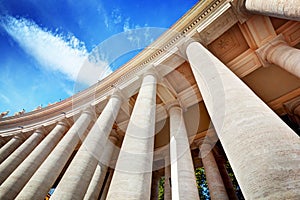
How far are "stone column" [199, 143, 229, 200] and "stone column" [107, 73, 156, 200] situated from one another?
33.8ft

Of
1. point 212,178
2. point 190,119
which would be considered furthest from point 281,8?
point 190,119

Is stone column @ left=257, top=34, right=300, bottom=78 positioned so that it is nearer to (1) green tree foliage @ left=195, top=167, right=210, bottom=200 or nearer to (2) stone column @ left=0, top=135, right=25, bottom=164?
(1) green tree foliage @ left=195, top=167, right=210, bottom=200

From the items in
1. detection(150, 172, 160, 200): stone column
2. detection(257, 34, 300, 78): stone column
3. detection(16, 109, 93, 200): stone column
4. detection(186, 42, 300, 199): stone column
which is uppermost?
detection(257, 34, 300, 78): stone column

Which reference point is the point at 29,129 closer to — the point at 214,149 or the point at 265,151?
the point at 214,149

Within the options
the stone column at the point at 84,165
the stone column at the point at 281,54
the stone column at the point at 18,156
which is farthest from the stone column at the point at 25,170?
the stone column at the point at 281,54

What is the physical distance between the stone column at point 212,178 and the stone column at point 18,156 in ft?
74.6

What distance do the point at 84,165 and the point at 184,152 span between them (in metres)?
8.89

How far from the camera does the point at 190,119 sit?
86.9ft

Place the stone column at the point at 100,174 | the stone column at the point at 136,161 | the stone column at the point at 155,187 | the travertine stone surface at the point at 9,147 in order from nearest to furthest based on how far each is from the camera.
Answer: the stone column at the point at 136,161
the stone column at the point at 100,174
the travertine stone surface at the point at 9,147
the stone column at the point at 155,187

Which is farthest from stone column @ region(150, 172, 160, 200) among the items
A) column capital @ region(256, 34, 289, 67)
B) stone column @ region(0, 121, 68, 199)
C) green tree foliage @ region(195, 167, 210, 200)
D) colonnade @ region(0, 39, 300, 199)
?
column capital @ region(256, 34, 289, 67)

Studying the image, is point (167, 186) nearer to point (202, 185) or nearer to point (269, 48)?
point (269, 48)

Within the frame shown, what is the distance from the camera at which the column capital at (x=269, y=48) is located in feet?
51.8

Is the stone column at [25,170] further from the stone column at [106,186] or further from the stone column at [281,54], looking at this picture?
the stone column at [281,54]

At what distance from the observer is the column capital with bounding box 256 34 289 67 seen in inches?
622
